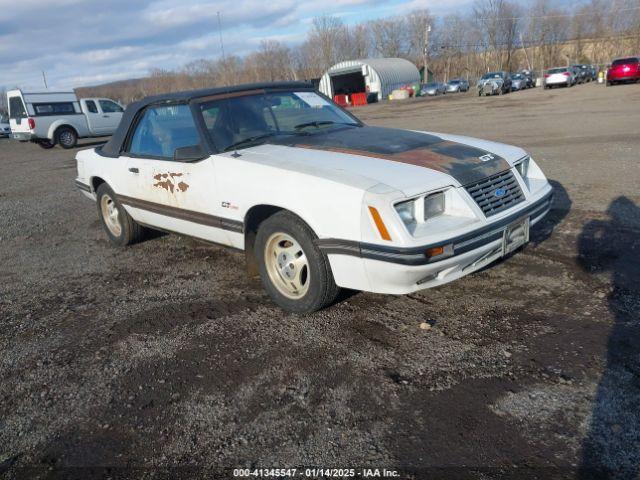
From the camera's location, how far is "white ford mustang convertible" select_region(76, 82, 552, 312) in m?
3.22

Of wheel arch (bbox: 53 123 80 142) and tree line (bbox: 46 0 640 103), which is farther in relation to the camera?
tree line (bbox: 46 0 640 103)

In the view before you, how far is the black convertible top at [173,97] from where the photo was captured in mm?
4551

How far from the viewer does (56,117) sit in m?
20.5

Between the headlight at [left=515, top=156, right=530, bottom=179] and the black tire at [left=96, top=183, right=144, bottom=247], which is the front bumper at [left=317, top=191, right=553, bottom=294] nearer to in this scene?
the headlight at [left=515, top=156, right=530, bottom=179]

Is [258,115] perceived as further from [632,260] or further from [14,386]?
[632,260]

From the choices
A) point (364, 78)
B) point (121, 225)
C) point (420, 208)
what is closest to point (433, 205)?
point (420, 208)

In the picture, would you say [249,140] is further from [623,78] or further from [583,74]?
[583,74]

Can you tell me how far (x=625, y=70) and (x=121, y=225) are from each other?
117ft

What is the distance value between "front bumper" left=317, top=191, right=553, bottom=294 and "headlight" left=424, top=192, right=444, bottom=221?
26cm

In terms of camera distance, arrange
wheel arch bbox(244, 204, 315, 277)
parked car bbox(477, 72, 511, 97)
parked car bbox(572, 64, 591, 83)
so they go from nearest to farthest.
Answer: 1. wheel arch bbox(244, 204, 315, 277)
2. parked car bbox(477, 72, 511, 97)
3. parked car bbox(572, 64, 591, 83)

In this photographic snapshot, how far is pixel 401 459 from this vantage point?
7.65 feet

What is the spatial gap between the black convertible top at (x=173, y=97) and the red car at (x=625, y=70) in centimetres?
3419

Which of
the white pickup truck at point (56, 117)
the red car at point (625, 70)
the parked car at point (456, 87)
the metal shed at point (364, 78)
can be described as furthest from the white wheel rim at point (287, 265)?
the parked car at point (456, 87)

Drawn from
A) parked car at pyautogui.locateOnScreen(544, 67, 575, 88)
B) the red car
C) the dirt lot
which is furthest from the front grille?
parked car at pyautogui.locateOnScreen(544, 67, 575, 88)
